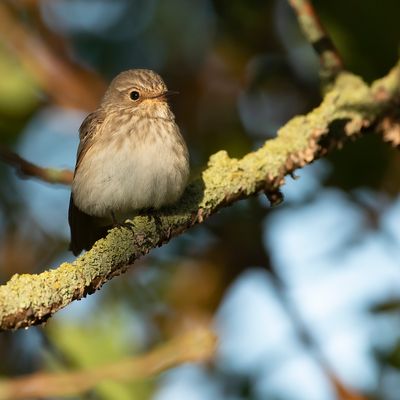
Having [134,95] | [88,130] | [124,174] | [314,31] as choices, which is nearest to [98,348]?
[124,174]

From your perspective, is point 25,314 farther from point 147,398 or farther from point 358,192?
point 358,192

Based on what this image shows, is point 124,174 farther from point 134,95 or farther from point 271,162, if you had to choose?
point 271,162

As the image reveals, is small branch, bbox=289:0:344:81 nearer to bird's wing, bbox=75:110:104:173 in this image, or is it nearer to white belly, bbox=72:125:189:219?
white belly, bbox=72:125:189:219

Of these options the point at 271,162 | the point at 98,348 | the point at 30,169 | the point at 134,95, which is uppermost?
the point at 134,95

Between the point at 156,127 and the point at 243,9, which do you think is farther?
the point at 243,9

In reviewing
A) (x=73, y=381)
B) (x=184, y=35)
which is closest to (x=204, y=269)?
(x=184, y=35)

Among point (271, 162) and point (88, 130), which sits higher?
point (88, 130)

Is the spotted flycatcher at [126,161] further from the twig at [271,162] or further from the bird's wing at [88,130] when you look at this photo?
the twig at [271,162]
